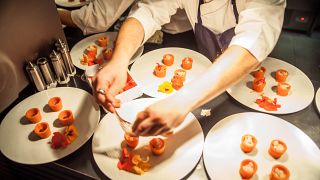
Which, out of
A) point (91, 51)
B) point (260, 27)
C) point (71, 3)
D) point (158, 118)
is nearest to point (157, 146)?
point (158, 118)

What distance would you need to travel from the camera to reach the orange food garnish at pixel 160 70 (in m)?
1.40

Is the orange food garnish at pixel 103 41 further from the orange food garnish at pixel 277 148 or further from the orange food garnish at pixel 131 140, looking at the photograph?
the orange food garnish at pixel 277 148

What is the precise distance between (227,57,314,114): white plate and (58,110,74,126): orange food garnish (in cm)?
73

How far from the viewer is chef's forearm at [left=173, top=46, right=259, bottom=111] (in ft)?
3.26

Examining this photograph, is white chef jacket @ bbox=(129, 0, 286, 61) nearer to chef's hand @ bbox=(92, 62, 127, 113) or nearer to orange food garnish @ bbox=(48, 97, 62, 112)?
chef's hand @ bbox=(92, 62, 127, 113)

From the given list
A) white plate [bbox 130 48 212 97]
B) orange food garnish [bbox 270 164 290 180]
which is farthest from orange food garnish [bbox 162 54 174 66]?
orange food garnish [bbox 270 164 290 180]

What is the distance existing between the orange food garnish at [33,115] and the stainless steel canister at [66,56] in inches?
11.0

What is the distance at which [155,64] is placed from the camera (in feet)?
4.87

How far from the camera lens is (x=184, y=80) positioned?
1.37m

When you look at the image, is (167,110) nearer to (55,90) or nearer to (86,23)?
(55,90)

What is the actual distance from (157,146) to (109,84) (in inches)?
13.0

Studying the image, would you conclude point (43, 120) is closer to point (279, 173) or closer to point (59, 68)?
point (59, 68)

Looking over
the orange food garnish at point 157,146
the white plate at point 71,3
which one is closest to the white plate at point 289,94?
the orange food garnish at point 157,146

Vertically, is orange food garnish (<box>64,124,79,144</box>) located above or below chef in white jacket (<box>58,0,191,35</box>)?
below
